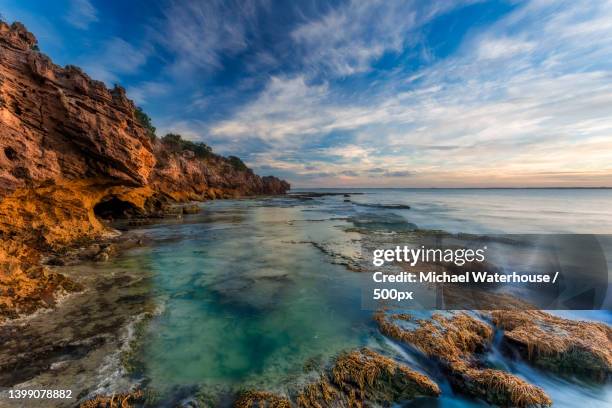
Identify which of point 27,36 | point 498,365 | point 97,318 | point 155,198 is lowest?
point 498,365

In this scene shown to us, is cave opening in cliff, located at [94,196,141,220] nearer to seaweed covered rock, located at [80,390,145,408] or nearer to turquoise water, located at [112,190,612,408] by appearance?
turquoise water, located at [112,190,612,408]

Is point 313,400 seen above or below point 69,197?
below

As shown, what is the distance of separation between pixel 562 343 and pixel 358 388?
16.6ft

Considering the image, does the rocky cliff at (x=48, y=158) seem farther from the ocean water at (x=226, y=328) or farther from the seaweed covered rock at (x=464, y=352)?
the seaweed covered rock at (x=464, y=352)

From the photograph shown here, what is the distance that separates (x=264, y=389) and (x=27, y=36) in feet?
69.0

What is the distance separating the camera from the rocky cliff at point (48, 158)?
339 inches

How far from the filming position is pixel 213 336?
679 centimetres

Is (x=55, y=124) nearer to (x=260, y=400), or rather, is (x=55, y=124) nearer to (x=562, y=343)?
(x=260, y=400)

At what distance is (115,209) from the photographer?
977 inches

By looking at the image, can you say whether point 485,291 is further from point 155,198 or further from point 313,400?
point 155,198

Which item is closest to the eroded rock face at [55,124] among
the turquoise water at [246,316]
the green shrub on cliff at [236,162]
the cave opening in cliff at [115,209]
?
the turquoise water at [246,316]

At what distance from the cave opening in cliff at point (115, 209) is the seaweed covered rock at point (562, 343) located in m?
26.3

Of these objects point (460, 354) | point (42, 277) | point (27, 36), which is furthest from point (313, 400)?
point (27, 36)

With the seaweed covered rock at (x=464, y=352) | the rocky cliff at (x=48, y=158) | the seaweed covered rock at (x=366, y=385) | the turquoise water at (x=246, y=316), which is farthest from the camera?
the rocky cliff at (x=48, y=158)
